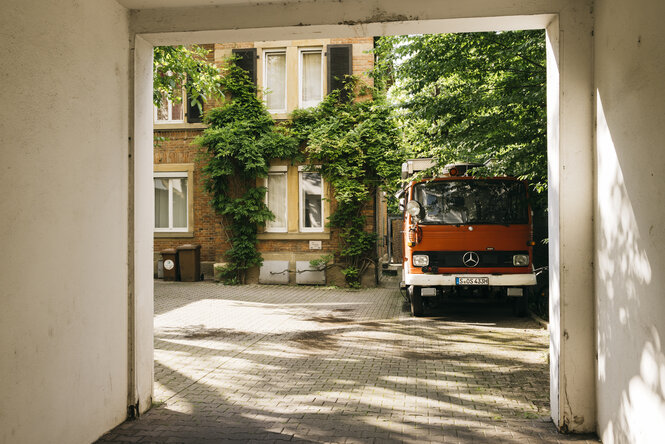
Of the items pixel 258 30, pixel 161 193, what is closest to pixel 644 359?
pixel 258 30

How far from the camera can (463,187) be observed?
33.2 ft

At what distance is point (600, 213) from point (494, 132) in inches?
126

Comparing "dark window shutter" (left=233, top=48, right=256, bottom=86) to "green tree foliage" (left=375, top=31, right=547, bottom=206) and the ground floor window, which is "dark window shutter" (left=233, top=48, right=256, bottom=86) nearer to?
the ground floor window

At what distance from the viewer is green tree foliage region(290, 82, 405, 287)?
15.6m

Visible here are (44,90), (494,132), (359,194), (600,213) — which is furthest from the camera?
(359,194)

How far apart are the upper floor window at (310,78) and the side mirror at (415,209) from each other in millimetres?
7899

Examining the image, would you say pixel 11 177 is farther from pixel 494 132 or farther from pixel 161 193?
pixel 161 193

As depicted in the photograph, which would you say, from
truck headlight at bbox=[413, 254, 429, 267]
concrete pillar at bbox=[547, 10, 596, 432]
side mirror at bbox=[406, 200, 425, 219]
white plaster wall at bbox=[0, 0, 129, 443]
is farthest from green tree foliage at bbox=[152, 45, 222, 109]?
concrete pillar at bbox=[547, 10, 596, 432]

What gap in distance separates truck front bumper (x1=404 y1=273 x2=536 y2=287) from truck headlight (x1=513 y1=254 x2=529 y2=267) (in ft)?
0.62

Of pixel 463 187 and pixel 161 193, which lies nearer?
pixel 463 187

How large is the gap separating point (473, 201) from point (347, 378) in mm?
5107

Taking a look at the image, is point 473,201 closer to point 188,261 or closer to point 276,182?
point 276,182

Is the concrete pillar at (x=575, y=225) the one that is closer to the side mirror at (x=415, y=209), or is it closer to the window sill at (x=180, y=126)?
the side mirror at (x=415, y=209)

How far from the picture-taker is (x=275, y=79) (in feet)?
56.4
